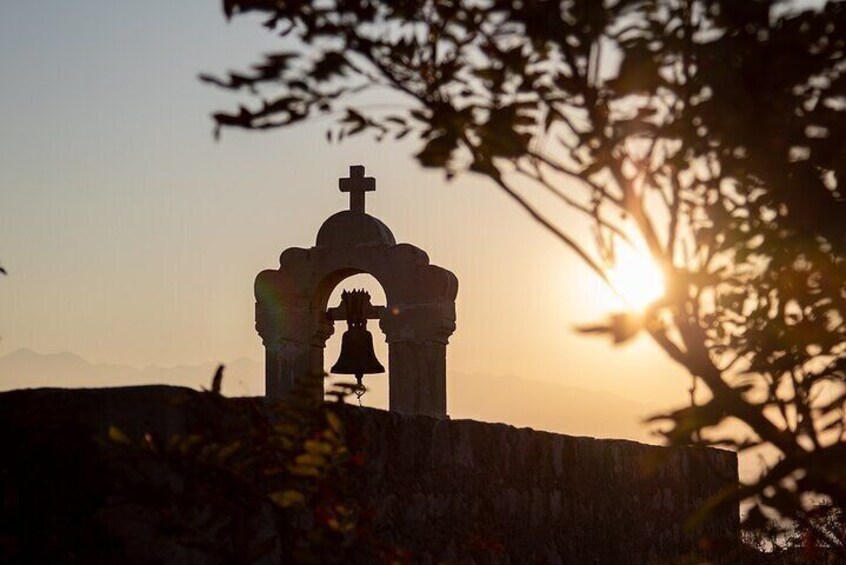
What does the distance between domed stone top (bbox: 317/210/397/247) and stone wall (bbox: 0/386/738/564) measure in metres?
3.21

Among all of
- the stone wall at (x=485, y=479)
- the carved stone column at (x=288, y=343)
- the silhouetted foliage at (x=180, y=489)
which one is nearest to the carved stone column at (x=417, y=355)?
the carved stone column at (x=288, y=343)

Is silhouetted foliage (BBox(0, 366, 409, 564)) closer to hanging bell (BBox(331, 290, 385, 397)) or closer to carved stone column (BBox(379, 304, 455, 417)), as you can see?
carved stone column (BBox(379, 304, 455, 417))

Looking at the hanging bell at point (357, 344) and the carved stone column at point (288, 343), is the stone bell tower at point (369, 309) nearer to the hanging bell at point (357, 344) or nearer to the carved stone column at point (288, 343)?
the carved stone column at point (288, 343)

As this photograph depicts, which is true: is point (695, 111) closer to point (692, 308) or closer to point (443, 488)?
point (692, 308)

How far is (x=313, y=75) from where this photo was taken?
3961mm

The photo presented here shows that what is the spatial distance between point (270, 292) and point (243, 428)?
732 centimetres

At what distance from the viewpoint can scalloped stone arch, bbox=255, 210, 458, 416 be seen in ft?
38.9

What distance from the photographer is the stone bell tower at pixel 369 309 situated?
11.8m

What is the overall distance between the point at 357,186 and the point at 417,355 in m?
1.63

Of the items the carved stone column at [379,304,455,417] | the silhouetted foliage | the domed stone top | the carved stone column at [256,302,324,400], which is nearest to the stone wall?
the silhouetted foliage

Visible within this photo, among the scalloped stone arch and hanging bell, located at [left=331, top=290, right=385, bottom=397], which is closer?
the scalloped stone arch

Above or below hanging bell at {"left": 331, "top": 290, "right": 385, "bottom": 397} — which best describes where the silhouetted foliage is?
below

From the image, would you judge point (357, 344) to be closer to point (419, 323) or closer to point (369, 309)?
point (369, 309)

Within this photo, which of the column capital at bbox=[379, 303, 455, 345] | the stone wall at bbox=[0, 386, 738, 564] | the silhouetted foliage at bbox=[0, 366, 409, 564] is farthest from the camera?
the column capital at bbox=[379, 303, 455, 345]
